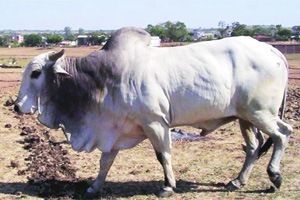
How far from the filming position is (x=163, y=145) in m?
6.98

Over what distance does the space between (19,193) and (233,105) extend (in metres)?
2.96

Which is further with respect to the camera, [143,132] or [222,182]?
[222,182]

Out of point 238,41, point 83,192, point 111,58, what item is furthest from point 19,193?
point 238,41

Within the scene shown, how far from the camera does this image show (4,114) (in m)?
14.0

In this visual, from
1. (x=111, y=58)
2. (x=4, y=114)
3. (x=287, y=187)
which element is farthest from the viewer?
(x=4, y=114)

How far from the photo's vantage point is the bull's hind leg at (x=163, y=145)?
6879 mm

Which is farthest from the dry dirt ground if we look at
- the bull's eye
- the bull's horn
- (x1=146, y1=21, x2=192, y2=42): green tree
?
(x1=146, y1=21, x2=192, y2=42): green tree

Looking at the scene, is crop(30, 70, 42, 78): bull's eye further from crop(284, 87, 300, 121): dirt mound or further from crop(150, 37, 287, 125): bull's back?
crop(284, 87, 300, 121): dirt mound

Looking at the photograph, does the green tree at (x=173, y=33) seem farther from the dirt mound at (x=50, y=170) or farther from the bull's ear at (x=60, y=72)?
the bull's ear at (x=60, y=72)

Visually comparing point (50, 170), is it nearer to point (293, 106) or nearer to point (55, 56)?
point (55, 56)

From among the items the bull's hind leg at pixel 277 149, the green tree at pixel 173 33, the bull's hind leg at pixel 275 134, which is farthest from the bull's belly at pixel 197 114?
the green tree at pixel 173 33

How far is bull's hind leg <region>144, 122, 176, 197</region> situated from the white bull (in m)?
0.01

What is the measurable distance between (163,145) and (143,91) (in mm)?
737

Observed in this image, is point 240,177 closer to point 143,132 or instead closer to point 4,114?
point 143,132
